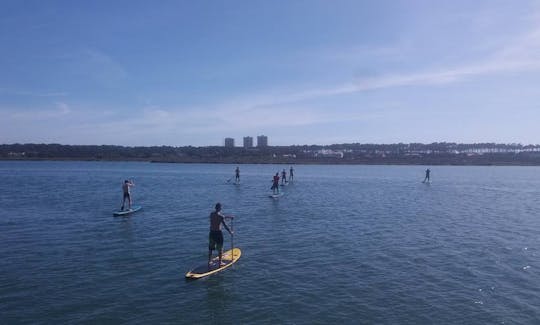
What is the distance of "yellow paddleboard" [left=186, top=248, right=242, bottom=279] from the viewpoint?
1310 cm

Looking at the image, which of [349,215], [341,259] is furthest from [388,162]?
[341,259]

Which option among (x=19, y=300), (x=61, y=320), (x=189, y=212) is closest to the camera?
(x=61, y=320)

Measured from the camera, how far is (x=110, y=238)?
741 inches

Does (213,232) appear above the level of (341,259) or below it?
above

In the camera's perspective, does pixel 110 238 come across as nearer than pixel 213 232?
No

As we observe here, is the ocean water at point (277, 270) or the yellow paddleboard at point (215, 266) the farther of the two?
the yellow paddleboard at point (215, 266)

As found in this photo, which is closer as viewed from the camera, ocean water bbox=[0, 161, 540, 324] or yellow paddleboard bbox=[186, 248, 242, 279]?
ocean water bbox=[0, 161, 540, 324]

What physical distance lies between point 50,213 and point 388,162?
170 meters

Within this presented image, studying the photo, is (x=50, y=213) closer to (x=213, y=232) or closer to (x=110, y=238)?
(x=110, y=238)

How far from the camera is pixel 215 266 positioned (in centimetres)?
1405

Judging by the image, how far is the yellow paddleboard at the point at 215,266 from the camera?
13104mm

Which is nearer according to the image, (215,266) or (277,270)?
(277,270)

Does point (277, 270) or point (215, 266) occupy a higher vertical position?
point (215, 266)

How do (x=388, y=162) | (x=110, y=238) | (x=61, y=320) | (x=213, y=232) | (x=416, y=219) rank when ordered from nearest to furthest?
(x=61, y=320) → (x=213, y=232) → (x=110, y=238) → (x=416, y=219) → (x=388, y=162)
